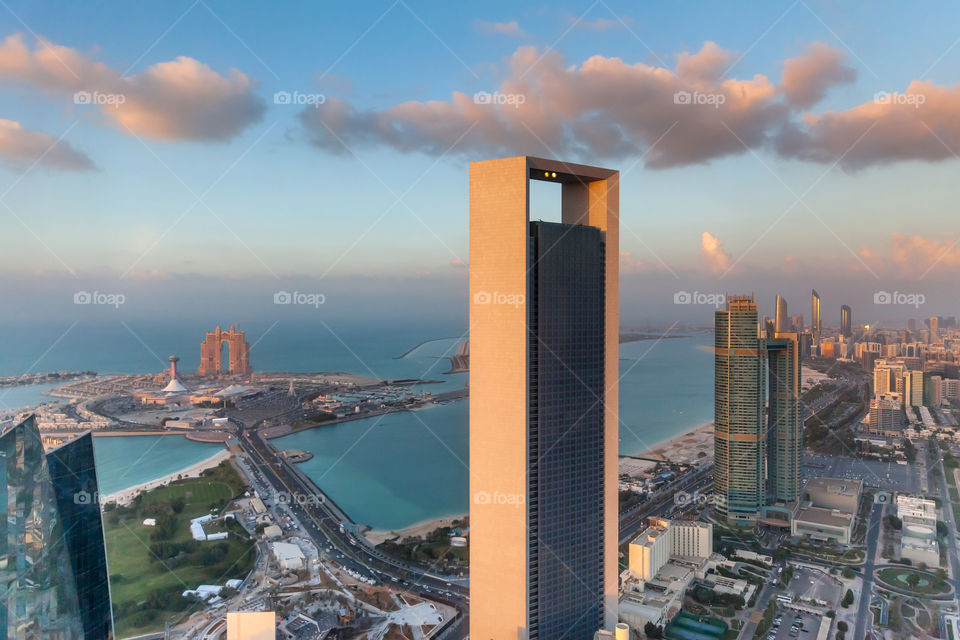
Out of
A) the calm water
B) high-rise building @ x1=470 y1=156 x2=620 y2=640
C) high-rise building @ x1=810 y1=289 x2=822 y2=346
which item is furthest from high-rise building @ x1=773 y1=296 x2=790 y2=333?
the calm water

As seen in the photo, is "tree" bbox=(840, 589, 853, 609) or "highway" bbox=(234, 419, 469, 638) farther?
"highway" bbox=(234, 419, 469, 638)

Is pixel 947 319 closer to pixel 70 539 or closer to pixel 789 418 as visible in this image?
pixel 789 418

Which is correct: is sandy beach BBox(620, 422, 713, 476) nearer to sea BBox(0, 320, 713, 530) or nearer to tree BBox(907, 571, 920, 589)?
Result: sea BBox(0, 320, 713, 530)

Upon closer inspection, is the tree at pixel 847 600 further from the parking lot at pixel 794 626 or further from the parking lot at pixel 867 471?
the parking lot at pixel 867 471

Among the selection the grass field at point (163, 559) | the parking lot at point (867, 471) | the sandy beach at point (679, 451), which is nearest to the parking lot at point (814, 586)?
the parking lot at point (867, 471)

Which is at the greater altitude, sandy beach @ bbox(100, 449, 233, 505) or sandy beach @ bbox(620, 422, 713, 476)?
sandy beach @ bbox(100, 449, 233, 505)

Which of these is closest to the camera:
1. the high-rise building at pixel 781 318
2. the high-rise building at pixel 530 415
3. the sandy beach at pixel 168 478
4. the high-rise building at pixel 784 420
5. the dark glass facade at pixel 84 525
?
the dark glass facade at pixel 84 525
